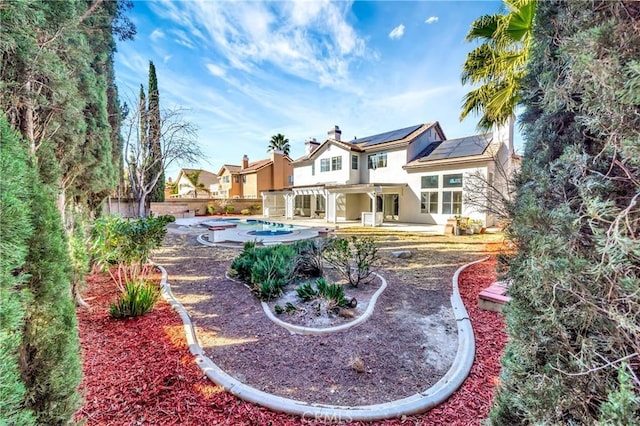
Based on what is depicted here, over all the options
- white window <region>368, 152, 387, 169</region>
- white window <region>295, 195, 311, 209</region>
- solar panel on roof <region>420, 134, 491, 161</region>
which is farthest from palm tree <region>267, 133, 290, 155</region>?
solar panel on roof <region>420, 134, 491, 161</region>

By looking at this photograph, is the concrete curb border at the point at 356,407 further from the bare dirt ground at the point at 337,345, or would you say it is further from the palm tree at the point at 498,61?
the palm tree at the point at 498,61

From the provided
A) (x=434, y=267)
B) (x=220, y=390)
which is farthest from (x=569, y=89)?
(x=434, y=267)

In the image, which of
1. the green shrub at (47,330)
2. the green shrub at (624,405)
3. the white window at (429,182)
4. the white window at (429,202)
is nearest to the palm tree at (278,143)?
the white window at (429,182)

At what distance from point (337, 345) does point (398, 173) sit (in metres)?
19.0

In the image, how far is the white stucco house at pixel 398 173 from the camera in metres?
17.5

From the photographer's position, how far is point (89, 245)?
5629 millimetres

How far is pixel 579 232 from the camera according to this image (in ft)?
4.29

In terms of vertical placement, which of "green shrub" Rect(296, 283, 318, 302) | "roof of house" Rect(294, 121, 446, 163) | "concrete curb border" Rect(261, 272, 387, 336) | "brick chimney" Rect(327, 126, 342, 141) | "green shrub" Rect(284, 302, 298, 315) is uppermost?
"brick chimney" Rect(327, 126, 342, 141)

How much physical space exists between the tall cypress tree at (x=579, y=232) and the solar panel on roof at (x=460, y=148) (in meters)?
18.3

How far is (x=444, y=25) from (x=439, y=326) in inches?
404

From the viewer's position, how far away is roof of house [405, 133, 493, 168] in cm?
1720

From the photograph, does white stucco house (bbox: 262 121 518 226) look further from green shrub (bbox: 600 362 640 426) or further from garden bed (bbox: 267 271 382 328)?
green shrub (bbox: 600 362 640 426)

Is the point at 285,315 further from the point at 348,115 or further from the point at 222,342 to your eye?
the point at 348,115

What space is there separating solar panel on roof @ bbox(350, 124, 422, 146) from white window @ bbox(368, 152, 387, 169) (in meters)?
1.27
